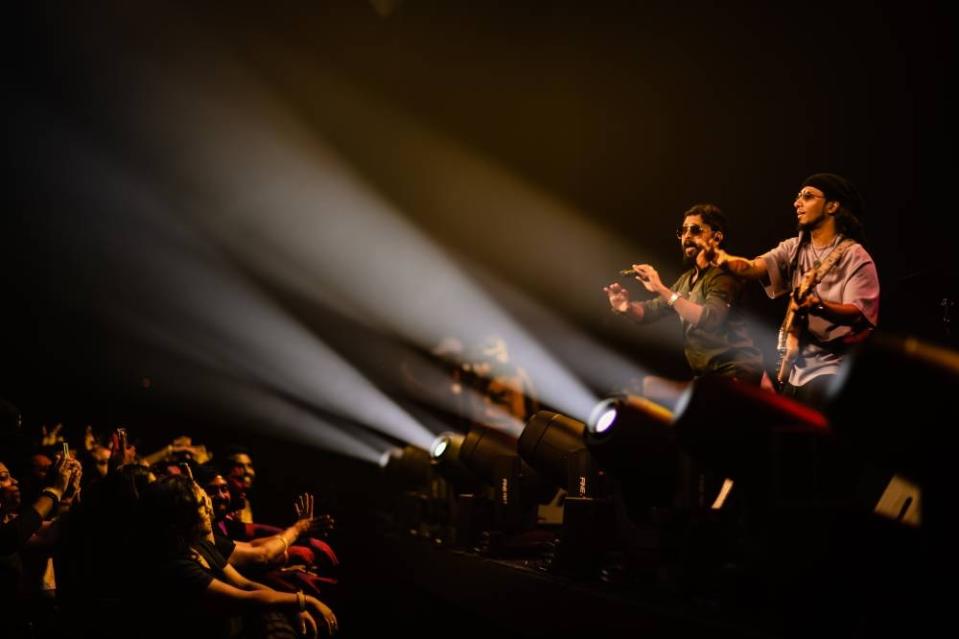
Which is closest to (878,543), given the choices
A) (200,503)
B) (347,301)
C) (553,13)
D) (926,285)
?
(926,285)

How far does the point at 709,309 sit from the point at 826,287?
0.43m

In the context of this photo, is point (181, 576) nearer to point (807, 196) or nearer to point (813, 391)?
point (813, 391)

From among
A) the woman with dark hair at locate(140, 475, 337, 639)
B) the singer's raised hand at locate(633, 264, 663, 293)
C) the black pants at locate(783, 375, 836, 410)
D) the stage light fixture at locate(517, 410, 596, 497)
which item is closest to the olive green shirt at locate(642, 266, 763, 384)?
the singer's raised hand at locate(633, 264, 663, 293)

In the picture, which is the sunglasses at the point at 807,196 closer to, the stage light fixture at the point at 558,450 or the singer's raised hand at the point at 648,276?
the singer's raised hand at the point at 648,276

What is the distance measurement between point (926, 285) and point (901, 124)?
0.87 meters

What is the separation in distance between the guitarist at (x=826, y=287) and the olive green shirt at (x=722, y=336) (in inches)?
6.8

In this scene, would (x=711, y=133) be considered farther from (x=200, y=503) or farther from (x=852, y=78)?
(x=200, y=503)

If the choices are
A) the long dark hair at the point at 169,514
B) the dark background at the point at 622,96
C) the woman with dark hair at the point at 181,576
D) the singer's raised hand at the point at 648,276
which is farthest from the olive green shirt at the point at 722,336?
the long dark hair at the point at 169,514

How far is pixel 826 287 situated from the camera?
9.71 feet

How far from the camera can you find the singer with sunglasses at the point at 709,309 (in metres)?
3.26

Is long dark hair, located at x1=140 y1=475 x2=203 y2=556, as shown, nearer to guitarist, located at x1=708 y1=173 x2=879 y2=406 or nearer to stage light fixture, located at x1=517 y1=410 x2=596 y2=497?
stage light fixture, located at x1=517 y1=410 x2=596 y2=497

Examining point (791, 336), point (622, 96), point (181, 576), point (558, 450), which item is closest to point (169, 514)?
point (181, 576)

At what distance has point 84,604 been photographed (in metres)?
3.85

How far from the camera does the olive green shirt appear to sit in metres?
3.25
